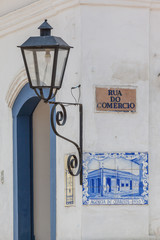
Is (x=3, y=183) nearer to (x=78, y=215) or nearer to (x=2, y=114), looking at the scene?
(x=2, y=114)

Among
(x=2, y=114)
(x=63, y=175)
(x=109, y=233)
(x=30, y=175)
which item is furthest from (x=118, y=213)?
(x=2, y=114)

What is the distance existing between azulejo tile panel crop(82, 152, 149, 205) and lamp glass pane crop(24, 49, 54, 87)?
48.8 inches

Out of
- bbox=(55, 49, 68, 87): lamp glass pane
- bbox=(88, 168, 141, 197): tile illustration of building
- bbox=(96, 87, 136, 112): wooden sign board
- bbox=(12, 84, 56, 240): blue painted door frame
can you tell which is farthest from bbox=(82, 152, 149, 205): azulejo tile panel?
bbox=(12, 84, 56, 240): blue painted door frame

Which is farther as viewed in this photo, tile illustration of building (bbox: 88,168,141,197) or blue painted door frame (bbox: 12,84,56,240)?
blue painted door frame (bbox: 12,84,56,240)

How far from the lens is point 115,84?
21.7ft

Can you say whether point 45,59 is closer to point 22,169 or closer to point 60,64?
point 60,64

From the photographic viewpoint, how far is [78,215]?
21.7 feet

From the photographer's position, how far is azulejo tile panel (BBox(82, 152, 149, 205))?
21.5 feet

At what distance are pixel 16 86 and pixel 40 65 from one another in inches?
104

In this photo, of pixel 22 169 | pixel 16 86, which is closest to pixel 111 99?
pixel 16 86

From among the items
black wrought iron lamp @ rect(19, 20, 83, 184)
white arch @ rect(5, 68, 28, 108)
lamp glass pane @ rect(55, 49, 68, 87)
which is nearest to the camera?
black wrought iron lamp @ rect(19, 20, 83, 184)

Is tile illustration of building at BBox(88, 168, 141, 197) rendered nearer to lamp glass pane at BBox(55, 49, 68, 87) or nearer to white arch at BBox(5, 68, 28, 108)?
lamp glass pane at BBox(55, 49, 68, 87)

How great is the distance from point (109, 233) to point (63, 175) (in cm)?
87

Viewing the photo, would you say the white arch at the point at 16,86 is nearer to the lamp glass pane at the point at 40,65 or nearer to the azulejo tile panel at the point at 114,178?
the azulejo tile panel at the point at 114,178
